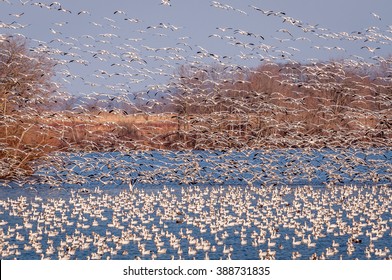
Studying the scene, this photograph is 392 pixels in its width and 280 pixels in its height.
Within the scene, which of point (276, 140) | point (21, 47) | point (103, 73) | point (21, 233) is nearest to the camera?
point (21, 233)

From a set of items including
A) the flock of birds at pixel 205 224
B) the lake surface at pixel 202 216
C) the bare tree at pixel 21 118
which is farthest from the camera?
the bare tree at pixel 21 118

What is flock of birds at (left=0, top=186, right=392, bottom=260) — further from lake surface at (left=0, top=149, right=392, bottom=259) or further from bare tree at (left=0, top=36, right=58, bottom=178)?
bare tree at (left=0, top=36, right=58, bottom=178)

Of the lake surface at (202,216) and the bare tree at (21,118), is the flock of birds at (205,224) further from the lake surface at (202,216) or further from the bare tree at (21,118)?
the bare tree at (21,118)

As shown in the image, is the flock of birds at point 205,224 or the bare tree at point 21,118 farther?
the bare tree at point 21,118

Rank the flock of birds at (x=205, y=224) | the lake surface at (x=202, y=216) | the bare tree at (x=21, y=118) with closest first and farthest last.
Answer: the flock of birds at (x=205, y=224) → the lake surface at (x=202, y=216) → the bare tree at (x=21, y=118)

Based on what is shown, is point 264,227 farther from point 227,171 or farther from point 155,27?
point 227,171

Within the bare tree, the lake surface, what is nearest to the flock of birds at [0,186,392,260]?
the lake surface

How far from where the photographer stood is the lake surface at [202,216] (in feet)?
83.8

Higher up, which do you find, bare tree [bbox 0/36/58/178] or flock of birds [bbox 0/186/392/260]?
bare tree [bbox 0/36/58/178]

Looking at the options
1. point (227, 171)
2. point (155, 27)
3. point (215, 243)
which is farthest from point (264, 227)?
point (227, 171)

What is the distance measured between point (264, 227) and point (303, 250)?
339 cm

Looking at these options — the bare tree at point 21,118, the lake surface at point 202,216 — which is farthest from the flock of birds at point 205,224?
the bare tree at point 21,118

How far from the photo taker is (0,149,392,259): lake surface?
83.8ft

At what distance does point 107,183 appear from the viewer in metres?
41.7
